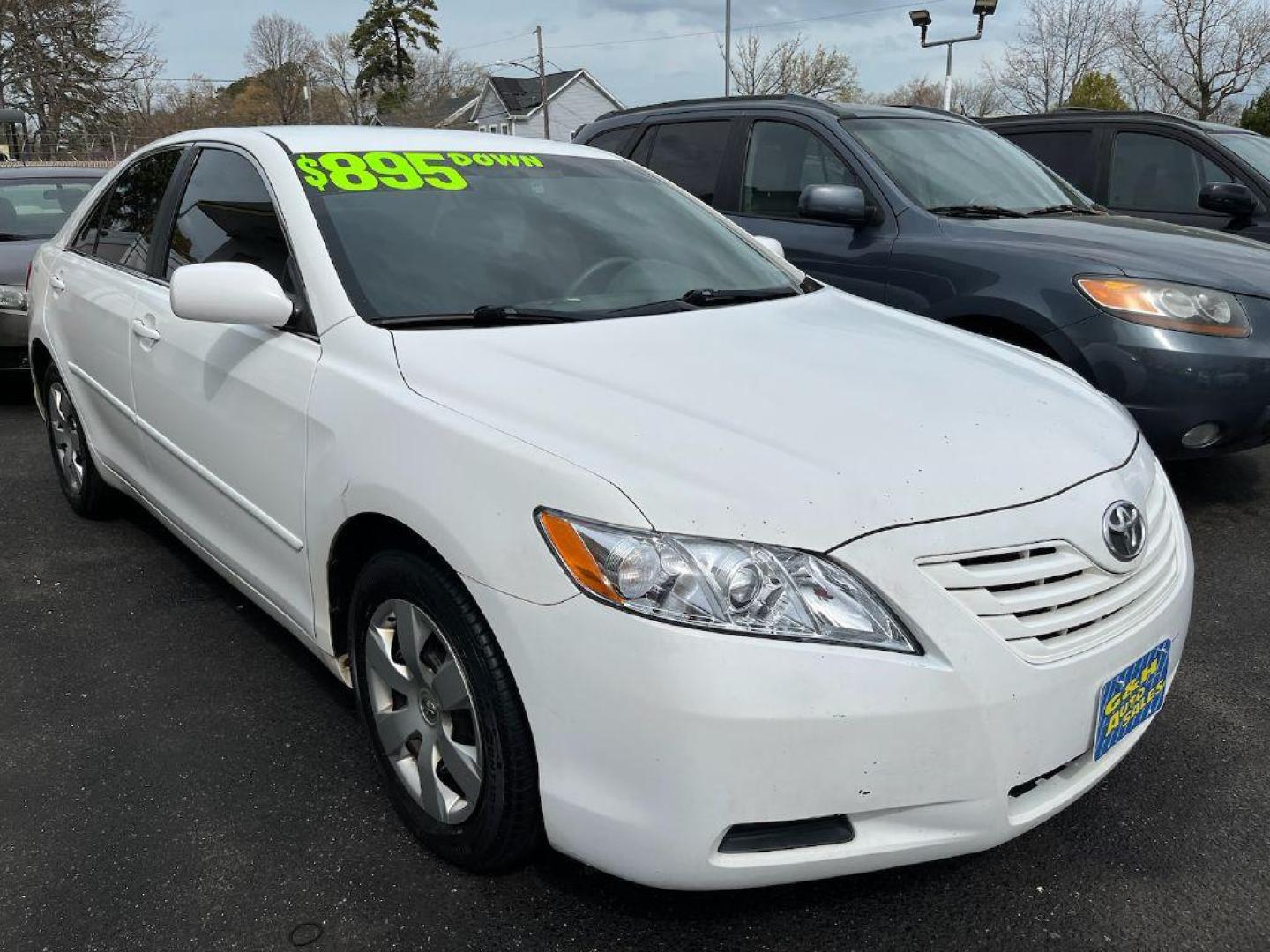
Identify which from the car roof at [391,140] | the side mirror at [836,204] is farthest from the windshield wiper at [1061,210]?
the car roof at [391,140]

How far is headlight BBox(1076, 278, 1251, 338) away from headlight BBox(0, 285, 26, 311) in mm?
6248

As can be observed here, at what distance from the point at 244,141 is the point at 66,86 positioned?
38001 mm

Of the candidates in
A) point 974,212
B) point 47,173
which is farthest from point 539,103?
point 974,212

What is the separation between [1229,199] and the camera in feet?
20.2

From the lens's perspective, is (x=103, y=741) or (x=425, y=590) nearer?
(x=425, y=590)

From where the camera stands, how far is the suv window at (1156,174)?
21.7 ft

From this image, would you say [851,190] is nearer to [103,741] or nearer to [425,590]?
[425,590]

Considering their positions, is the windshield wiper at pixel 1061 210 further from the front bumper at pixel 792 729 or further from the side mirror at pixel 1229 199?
the front bumper at pixel 792 729

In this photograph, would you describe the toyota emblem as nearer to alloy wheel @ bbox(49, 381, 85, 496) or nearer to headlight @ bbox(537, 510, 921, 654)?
headlight @ bbox(537, 510, 921, 654)

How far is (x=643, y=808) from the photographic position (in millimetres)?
1776

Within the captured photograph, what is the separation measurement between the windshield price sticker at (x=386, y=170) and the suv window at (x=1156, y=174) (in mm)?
5333

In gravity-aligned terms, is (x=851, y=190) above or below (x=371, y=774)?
above

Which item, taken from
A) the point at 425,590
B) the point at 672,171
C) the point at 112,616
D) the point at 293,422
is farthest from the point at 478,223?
the point at 672,171

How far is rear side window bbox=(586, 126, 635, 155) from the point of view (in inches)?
252
